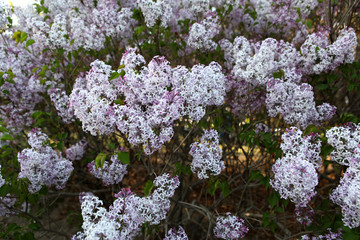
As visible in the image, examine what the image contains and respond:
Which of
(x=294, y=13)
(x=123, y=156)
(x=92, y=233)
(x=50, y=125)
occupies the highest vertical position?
(x=294, y=13)

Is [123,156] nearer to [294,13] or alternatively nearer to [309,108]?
[309,108]

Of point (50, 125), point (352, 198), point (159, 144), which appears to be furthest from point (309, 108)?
point (50, 125)

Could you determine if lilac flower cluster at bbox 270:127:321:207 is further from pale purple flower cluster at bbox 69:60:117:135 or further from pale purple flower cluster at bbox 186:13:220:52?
pale purple flower cluster at bbox 186:13:220:52

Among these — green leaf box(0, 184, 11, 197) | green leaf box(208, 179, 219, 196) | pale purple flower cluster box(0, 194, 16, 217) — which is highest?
pale purple flower cluster box(0, 194, 16, 217)

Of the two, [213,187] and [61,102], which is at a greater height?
[61,102]

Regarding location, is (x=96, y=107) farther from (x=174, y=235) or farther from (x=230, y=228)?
(x=230, y=228)

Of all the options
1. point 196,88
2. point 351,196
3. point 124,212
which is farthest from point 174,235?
point 351,196

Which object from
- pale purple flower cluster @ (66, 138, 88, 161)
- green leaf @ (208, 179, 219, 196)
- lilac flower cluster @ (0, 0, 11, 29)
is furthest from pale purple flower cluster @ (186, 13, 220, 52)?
lilac flower cluster @ (0, 0, 11, 29)
